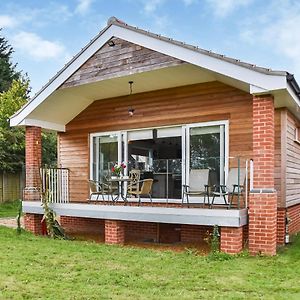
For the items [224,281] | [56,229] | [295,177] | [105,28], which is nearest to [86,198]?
[56,229]

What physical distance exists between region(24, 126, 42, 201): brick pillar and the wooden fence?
349 inches

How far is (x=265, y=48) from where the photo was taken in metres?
19.8

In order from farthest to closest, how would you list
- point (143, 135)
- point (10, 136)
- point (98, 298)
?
point (10, 136)
point (143, 135)
point (98, 298)

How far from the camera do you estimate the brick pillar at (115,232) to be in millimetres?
8766

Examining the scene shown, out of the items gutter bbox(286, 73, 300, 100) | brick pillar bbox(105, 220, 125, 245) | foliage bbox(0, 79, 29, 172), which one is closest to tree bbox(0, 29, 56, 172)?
foliage bbox(0, 79, 29, 172)

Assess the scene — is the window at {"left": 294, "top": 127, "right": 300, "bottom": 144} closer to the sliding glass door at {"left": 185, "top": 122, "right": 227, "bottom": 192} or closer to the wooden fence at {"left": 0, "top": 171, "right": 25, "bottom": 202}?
the sliding glass door at {"left": 185, "top": 122, "right": 227, "bottom": 192}

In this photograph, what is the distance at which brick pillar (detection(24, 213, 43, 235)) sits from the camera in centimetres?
1041

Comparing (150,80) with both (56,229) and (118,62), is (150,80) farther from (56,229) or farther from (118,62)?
(56,229)

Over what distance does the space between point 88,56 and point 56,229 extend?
419 cm

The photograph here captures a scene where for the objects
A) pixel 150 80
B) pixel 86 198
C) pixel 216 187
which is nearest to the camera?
pixel 216 187

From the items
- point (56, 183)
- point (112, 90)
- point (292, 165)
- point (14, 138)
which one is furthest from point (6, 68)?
point (292, 165)

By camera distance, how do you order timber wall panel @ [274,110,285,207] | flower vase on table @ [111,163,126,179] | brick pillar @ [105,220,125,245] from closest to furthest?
timber wall panel @ [274,110,285,207], brick pillar @ [105,220,125,245], flower vase on table @ [111,163,126,179]

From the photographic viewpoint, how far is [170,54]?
8016 mm

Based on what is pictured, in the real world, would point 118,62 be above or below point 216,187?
above
